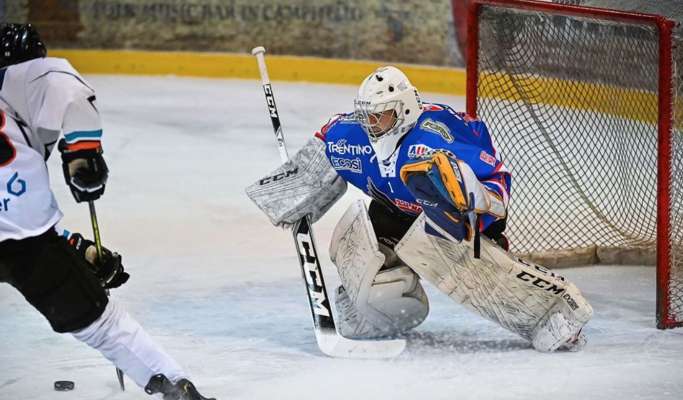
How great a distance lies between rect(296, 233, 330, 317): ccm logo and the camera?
3.83 metres

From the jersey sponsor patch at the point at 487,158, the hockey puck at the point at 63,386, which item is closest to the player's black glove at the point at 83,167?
the hockey puck at the point at 63,386

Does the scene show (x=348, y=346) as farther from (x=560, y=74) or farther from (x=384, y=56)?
(x=384, y=56)

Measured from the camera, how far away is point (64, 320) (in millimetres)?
2992

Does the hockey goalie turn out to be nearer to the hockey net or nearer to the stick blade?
the stick blade

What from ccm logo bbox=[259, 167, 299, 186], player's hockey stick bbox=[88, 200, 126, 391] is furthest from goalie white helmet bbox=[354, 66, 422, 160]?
player's hockey stick bbox=[88, 200, 126, 391]

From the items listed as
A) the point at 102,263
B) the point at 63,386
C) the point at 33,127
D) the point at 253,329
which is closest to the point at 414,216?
the point at 253,329

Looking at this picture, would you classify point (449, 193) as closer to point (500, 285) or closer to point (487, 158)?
point (487, 158)

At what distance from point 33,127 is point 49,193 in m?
0.15

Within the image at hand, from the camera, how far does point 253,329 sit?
3992 mm

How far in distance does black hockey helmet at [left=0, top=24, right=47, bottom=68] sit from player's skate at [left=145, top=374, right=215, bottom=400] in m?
0.79

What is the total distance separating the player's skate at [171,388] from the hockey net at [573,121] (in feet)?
5.64

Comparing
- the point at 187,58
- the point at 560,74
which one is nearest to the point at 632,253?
the point at 560,74

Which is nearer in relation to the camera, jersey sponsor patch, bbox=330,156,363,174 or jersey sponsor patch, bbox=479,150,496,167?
jersey sponsor patch, bbox=479,150,496,167

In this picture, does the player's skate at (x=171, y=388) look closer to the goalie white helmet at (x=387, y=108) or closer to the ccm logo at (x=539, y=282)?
the goalie white helmet at (x=387, y=108)
